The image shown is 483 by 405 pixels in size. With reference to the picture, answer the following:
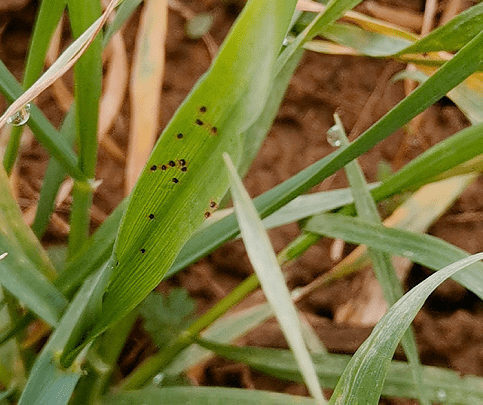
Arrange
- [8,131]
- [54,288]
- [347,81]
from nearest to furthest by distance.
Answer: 1. [54,288]
2. [8,131]
3. [347,81]

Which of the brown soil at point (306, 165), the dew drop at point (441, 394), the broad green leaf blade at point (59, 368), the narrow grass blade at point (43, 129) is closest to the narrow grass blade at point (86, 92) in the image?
the narrow grass blade at point (43, 129)

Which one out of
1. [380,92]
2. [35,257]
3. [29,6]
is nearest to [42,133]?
[35,257]

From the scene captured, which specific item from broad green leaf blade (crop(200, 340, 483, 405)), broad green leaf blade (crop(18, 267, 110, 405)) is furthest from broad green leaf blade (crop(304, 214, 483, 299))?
broad green leaf blade (crop(18, 267, 110, 405))

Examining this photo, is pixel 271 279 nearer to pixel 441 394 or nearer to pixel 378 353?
pixel 378 353

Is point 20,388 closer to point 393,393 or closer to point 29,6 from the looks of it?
point 393,393

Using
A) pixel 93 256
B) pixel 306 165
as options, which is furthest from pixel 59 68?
pixel 306 165

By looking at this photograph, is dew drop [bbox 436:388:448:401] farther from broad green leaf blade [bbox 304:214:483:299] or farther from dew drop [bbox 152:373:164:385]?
dew drop [bbox 152:373:164:385]
